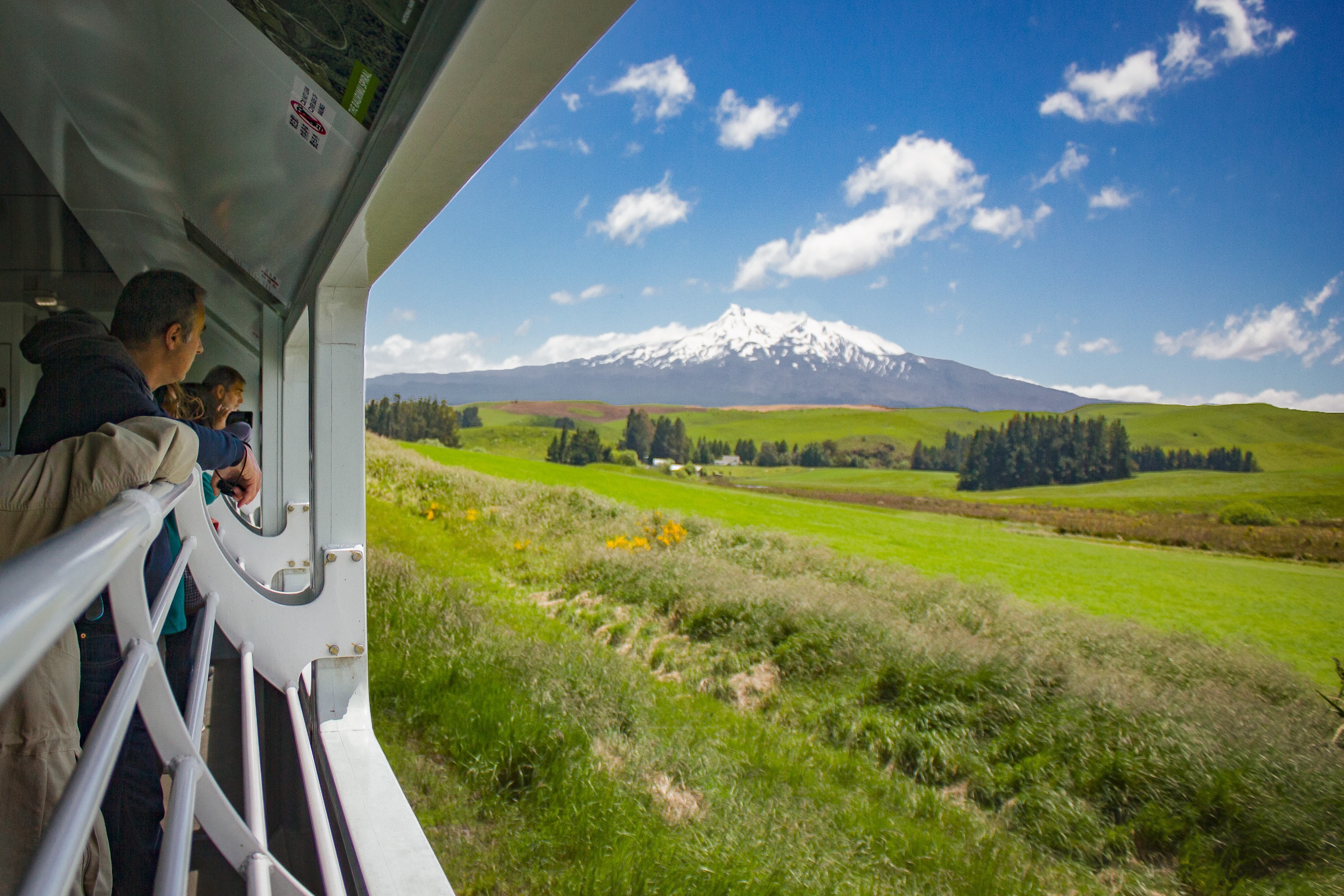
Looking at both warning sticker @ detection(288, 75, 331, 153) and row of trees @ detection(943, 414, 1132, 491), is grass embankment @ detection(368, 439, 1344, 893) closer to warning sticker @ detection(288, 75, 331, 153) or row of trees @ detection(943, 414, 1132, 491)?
warning sticker @ detection(288, 75, 331, 153)

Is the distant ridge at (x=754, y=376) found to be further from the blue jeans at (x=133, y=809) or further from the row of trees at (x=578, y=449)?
the blue jeans at (x=133, y=809)

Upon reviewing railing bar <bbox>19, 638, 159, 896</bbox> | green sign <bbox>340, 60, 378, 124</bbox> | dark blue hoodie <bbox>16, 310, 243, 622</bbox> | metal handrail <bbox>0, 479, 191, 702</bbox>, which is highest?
green sign <bbox>340, 60, 378, 124</bbox>

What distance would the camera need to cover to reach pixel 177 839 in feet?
2.12

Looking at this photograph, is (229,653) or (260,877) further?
(229,653)

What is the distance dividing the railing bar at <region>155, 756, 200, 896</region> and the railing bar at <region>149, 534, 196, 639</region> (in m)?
0.16

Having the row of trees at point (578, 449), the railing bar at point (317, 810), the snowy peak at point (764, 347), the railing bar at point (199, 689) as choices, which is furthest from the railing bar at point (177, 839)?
the snowy peak at point (764, 347)

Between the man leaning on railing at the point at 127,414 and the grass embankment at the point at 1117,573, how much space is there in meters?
9.34

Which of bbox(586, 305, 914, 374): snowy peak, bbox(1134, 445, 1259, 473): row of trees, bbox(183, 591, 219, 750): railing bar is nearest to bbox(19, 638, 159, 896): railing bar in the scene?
bbox(183, 591, 219, 750): railing bar

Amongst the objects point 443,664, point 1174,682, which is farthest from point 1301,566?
point 443,664

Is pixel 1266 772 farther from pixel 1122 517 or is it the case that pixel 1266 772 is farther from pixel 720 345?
pixel 720 345

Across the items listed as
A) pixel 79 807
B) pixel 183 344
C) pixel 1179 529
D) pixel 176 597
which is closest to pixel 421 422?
pixel 1179 529

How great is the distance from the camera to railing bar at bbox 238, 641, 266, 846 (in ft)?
3.77

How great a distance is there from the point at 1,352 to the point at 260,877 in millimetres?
1977

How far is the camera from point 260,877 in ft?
3.05
